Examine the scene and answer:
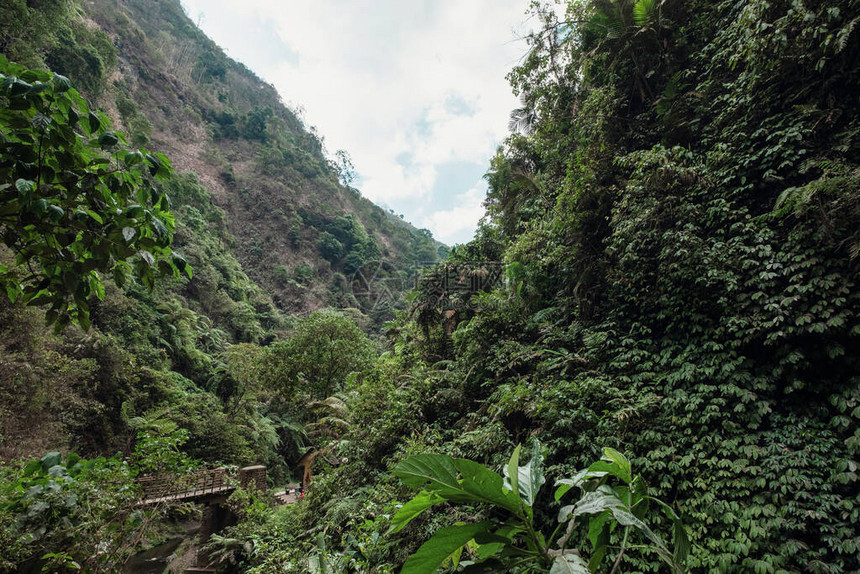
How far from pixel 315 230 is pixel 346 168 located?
16.5 metres

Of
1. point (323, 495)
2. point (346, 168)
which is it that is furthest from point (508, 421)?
point (346, 168)

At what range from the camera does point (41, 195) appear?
144 cm

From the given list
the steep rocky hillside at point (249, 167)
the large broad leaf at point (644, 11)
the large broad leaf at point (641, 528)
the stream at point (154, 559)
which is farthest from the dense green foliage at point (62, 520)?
the steep rocky hillside at point (249, 167)

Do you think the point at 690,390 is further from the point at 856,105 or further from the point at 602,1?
the point at 602,1

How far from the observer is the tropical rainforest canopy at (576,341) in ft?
4.79

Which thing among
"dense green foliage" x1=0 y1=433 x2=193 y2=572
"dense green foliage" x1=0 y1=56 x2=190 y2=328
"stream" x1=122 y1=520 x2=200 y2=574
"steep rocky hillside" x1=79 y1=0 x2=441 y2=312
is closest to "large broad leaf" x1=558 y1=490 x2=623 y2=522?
"dense green foliage" x1=0 y1=56 x2=190 y2=328

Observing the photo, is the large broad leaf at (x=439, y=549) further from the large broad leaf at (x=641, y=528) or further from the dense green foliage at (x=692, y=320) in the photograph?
the dense green foliage at (x=692, y=320)

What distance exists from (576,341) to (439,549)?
5548 millimetres

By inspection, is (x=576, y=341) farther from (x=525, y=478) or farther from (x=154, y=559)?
(x=154, y=559)

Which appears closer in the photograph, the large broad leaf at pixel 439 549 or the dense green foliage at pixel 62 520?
the large broad leaf at pixel 439 549

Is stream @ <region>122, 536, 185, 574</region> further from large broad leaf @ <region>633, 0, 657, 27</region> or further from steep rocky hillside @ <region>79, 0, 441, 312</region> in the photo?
steep rocky hillside @ <region>79, 0, 441, 312</region>

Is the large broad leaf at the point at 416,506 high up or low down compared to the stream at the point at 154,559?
up

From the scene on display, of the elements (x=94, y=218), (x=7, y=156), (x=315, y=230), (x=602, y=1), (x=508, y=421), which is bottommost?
(x=508, y=421)

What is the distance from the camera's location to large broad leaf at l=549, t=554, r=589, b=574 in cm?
64
